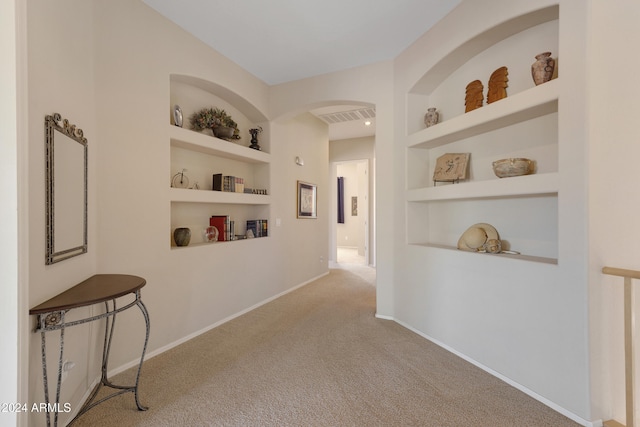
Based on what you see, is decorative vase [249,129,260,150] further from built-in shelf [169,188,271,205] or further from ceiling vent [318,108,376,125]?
ceiling vent [318,108,376,125]

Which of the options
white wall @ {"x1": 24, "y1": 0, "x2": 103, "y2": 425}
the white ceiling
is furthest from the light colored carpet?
the white ceiling

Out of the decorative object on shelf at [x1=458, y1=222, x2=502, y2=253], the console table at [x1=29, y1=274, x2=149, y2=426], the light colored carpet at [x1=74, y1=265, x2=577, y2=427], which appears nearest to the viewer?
the console table at [x1=29, y1=274, x2=149, y2=426]

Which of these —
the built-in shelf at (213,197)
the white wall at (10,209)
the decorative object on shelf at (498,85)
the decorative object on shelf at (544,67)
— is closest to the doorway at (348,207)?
the built-in shelf at (213,197)

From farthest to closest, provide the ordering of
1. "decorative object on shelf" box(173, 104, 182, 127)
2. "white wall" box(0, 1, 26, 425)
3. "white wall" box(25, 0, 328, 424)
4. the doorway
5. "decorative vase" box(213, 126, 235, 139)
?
the doorway, "decorative vase" box(213, 126, 235, 139), "decorative object on shelf" box(173, 104, 182, 127), "white wall" box(25, 0, 328, 424), "white wall" box(0, 1, 26, 425)

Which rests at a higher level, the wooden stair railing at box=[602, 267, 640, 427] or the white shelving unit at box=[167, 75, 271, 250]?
the white shelving unit at box=[167, 75, 271, 250]

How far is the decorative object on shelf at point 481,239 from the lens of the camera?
2262 millimetres

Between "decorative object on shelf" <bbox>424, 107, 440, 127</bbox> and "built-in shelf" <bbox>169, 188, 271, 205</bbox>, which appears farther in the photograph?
"decorative object on shelf" <bbox>424, 107, 440, 127</bbox>

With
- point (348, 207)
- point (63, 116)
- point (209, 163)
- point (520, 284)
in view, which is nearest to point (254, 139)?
point (209, 163)

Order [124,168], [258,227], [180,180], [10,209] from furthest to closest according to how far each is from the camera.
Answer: [258,227]
[180,180]
[124,168]
[10,209]

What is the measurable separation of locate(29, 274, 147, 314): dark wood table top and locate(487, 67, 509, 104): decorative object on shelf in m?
2.85

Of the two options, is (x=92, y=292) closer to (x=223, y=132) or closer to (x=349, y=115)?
(x=223, y=132)

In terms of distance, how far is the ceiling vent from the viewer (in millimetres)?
4750

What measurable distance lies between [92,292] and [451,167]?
283cm

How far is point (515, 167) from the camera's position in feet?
6.77
